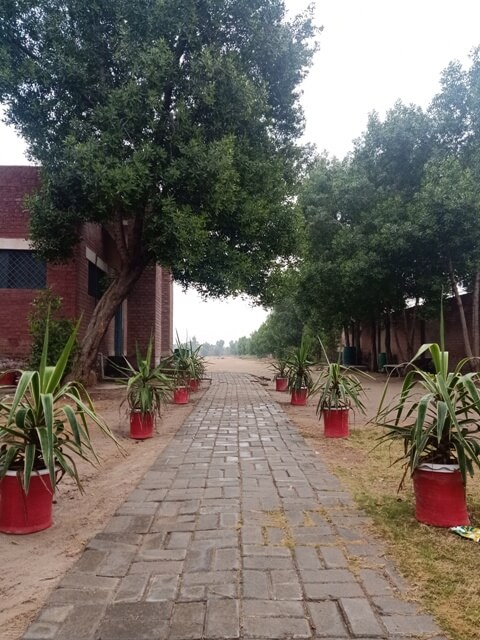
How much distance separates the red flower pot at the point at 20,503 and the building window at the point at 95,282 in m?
10.4

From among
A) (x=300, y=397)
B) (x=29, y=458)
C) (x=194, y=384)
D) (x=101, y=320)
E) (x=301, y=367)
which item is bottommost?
(x=300, y=397)

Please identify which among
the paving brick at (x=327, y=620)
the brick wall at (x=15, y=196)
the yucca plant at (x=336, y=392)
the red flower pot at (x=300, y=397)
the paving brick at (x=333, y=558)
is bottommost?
the paving brick at (x=333, y=558)

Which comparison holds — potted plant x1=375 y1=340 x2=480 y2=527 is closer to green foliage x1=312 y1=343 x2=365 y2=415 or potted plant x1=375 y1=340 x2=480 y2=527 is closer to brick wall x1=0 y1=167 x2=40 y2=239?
green foliage x1=312 y1=343 x2=365 y2=415

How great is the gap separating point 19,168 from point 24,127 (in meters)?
2.69

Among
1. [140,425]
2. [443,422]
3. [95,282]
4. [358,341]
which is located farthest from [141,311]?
[443,422]

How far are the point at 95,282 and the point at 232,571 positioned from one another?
41.5 feet

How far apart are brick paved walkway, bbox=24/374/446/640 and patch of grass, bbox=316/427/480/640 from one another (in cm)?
11

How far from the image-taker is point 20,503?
300 cm

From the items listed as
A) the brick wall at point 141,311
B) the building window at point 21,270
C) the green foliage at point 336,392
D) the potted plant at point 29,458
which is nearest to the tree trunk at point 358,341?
the brick wall at point 141,311

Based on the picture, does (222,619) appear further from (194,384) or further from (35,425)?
(194,384)

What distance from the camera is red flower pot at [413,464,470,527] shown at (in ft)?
9.97

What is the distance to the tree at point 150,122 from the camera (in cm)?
874

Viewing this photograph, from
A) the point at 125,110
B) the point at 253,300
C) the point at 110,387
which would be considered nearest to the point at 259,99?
the point at 125,110

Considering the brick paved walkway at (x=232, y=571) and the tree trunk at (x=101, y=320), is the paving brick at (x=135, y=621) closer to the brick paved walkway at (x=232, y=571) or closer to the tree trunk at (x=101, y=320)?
the brick paved walkway at (x=232, y=571)
